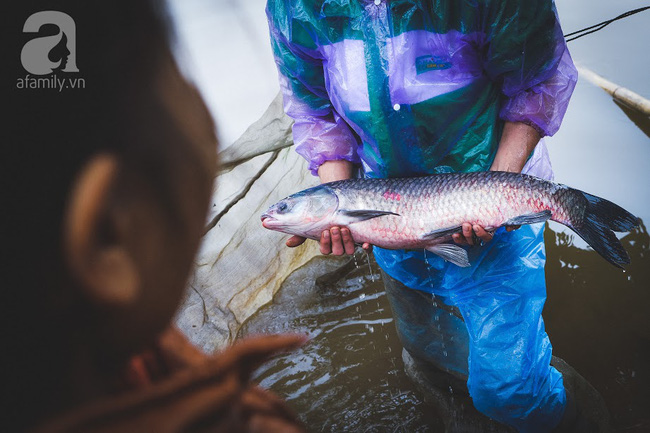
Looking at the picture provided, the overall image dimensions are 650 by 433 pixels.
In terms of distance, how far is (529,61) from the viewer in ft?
6.74

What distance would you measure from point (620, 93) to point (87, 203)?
6.50m

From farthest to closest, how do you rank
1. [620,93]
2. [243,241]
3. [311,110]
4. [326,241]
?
[620,93] < [243,241] < [311,110] < [326,241]

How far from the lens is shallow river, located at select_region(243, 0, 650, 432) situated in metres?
2.88

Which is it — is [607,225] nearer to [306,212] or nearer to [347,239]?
[347,239]

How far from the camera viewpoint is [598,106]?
19.3 ft

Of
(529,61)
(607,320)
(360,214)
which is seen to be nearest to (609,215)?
(529,61)

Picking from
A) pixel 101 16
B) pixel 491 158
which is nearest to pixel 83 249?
pixel 101 16

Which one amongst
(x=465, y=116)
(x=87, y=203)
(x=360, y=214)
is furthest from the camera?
(x=360, y=214)

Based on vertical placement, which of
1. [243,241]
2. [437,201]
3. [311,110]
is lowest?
[243,241]

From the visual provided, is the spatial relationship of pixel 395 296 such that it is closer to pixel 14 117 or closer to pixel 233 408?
pixel 233 408

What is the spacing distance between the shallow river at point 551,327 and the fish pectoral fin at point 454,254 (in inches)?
45.5

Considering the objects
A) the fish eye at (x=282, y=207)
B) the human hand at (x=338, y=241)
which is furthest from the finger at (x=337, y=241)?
the fish eye at (x=282, y=207)

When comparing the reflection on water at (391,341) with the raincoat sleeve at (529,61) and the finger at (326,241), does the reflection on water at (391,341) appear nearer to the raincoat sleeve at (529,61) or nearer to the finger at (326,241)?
the finger at (326,241)

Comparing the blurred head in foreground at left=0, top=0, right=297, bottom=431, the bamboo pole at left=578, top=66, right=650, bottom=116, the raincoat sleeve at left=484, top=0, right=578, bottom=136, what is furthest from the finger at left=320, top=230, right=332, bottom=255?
the bamboo pole at left=578, top=66, right=650, bottom=116
